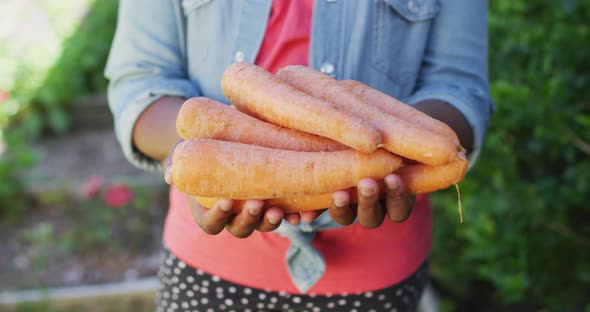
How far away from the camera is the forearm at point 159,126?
1.39 metres

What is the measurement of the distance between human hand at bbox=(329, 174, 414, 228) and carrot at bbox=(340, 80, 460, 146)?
6.8 inches

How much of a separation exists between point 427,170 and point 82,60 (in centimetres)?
405

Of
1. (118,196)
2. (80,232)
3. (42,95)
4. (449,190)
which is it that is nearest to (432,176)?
(449,190)

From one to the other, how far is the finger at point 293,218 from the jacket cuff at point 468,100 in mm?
462

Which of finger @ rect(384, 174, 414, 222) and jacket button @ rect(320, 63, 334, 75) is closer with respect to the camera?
finger @ rect(384, 174, 414, 222)

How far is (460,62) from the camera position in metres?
1.46

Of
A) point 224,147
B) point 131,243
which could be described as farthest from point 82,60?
A: point 224,147

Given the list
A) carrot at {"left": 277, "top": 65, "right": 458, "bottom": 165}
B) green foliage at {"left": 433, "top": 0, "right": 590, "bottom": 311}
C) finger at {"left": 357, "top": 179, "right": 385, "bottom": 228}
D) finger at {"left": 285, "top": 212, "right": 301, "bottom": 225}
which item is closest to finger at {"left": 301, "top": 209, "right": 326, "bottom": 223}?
finger at {"left": 285, "top": 212, "right": 301, "bottom": 225}

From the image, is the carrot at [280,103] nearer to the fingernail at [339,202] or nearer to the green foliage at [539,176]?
the fingernail at [339,202]

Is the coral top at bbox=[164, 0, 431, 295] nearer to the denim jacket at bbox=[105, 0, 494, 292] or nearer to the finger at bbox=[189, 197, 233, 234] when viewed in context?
the denim jacket at bbox=[105, 0, 494, 292]

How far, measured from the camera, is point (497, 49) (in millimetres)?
2797

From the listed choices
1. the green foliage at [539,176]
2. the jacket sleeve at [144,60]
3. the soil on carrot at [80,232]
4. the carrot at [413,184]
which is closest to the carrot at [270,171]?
the carrot at [413,184]

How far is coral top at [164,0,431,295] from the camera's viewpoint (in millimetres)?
1418

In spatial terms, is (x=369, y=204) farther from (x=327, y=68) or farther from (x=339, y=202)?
(x=327, y=68)
